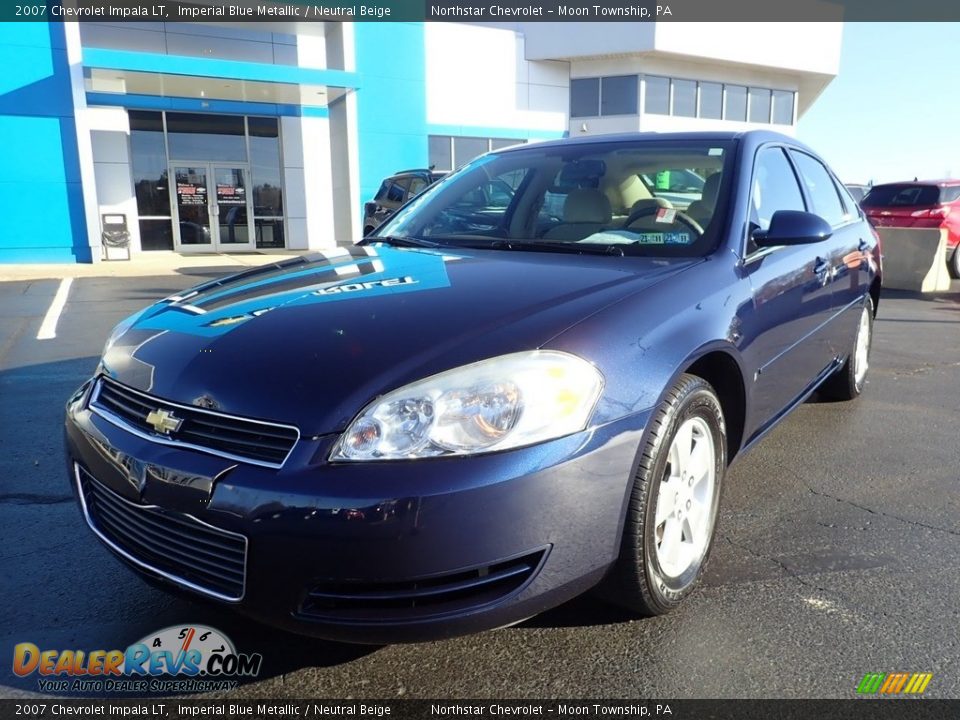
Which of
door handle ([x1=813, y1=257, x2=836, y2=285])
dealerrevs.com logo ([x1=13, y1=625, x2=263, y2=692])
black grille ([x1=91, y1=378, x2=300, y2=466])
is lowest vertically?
dealerrevs.com logo ([x1=13, y1=625, x2=263, y2=692])

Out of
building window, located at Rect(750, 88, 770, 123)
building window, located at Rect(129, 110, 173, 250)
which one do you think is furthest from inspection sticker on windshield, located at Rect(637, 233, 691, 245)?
building window, located at Rect(750, 88, 770, 123)

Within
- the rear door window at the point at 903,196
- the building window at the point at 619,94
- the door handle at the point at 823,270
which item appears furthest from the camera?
the building window at the point at 619,94

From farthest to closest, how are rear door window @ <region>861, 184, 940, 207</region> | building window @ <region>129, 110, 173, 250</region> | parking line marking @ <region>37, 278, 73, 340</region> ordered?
building window @ <region>129, 110, 173, 250</region>, rear door window @ <region>861, 184, 940, 207</region>, parking line marking @ <region>37, 278, 73, 340</region>

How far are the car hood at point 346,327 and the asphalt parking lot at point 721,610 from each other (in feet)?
2.64

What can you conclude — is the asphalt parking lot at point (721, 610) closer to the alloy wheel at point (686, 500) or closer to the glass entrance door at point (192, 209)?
the alloy wheel at point (686, 500)

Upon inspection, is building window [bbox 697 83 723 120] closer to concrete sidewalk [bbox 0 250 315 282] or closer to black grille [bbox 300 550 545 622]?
concrete sidewalk [bbox 0 250 315 282]

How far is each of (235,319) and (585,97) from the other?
25270 mm

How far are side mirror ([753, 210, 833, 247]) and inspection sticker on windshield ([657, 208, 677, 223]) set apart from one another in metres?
0.33

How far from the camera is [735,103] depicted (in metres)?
28.3

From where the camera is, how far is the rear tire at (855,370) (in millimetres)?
4660

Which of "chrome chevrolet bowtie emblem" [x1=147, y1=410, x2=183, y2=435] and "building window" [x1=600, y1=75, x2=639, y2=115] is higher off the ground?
"building window" [x1=600, y1=75, x2=639, y2=115]

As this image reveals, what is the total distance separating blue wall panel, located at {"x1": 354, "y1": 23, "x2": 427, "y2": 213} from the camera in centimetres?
1959

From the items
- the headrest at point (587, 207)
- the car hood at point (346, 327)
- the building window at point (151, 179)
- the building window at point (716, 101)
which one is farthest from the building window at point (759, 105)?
the car hood at point (346, 327)

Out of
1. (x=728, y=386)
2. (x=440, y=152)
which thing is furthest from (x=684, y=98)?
(x=728, y=386)
